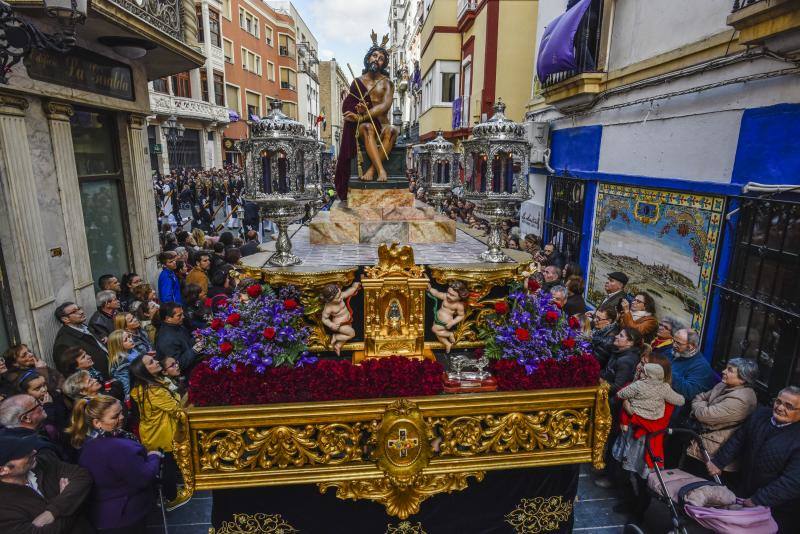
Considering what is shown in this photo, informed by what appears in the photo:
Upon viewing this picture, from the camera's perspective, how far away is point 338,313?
4055mm

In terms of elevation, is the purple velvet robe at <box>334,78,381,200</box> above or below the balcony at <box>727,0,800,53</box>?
below

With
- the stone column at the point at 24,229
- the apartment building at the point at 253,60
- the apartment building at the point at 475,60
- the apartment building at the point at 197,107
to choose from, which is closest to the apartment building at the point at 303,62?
the apartment building at the point at 253,60

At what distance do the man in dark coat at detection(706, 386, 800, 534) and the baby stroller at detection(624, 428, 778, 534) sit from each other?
115 millimetres

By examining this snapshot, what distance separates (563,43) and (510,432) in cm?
796

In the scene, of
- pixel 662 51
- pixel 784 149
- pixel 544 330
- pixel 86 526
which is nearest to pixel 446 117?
pixel 662 51

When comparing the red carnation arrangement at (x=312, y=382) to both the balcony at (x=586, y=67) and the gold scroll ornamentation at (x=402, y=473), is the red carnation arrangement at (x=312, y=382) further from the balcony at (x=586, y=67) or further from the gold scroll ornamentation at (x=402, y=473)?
the balcony at (x=586, y=67)

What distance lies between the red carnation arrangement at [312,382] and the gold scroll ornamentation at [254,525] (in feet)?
3.52

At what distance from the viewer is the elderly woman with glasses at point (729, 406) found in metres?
4.02

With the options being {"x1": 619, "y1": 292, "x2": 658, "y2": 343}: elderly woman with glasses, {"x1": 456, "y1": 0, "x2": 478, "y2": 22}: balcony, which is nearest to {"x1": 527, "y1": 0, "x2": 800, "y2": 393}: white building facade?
{"x1": 619, "y1": 292, "x2": 658, "y2": 343}: elderly woman with glasses

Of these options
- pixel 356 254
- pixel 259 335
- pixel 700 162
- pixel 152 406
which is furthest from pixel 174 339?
pixel 700 162

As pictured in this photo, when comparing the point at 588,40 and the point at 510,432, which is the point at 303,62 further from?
the point at 510,432

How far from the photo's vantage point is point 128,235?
28.4 ft

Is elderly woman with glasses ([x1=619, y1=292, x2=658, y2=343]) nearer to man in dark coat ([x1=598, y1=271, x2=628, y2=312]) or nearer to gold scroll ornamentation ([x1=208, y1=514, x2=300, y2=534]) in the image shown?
man in dark coat ([x1=598, y1=271, x2=628, y2=312])

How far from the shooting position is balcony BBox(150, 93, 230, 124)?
929 inches
